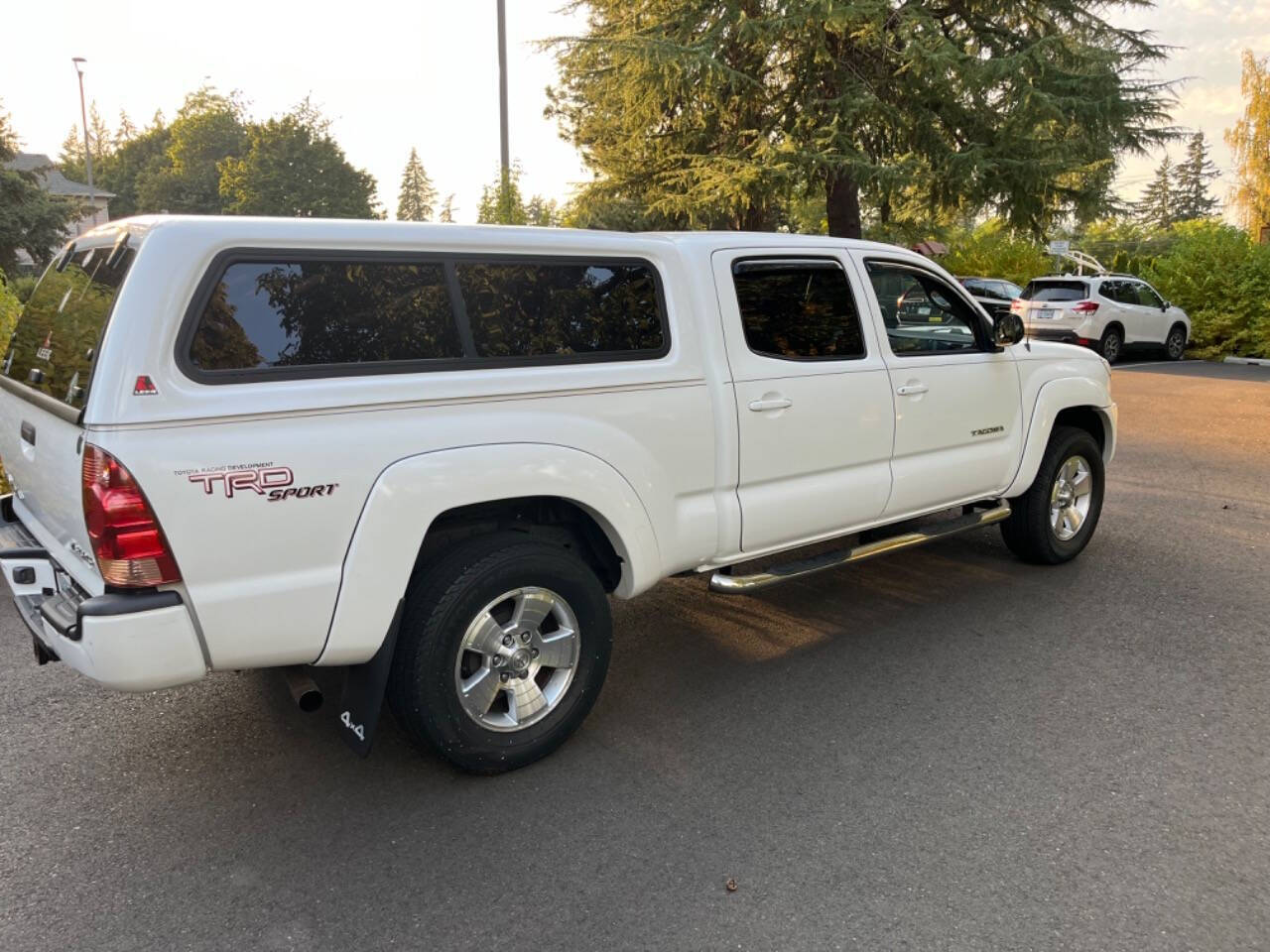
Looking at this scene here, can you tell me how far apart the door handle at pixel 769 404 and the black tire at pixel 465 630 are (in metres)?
1.02

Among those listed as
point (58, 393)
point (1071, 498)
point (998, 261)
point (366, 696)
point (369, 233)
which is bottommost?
point (366, 696)

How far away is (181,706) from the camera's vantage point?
12.9 ft

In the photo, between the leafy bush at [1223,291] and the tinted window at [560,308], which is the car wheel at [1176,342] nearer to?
the leafy bush at [1223,291]

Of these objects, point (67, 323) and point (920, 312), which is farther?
point (920, 312)

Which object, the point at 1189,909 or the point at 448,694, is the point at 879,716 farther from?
the point at 448,694

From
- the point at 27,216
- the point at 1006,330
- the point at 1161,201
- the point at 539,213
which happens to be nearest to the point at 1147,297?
the point at 539,213

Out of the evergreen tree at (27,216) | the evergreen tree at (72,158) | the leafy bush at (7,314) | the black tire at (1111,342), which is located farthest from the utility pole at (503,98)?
the evergreen tree at (72,158)

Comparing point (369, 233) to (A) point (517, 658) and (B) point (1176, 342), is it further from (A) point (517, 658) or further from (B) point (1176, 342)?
(B) point (1176, 342)

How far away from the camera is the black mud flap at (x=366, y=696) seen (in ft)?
Answer: 10.0

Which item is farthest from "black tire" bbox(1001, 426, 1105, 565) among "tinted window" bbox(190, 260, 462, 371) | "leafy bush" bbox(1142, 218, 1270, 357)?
"leafy bush" bbox(1142, 218, 1270, 357)

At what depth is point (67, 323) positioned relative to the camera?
3143 mm

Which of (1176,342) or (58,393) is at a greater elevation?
A: (58,393)

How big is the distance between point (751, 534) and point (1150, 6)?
19483mm

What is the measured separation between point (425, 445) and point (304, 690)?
3.00 ft
